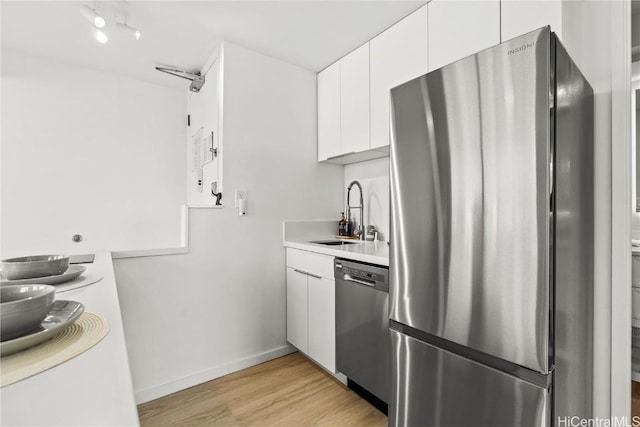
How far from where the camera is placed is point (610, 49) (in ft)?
4.33

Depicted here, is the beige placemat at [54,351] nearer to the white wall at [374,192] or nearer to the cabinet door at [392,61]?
the cabinet door at [392,61]

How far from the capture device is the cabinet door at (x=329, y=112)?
2.53 m

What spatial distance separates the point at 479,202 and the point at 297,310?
5.58 feet

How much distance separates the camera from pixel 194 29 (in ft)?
7.02

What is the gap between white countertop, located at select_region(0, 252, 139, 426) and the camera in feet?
1.10

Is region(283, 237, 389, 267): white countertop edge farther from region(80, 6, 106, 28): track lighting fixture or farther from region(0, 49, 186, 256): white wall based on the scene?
region(80, 6, 106, 28): track lighting fixture

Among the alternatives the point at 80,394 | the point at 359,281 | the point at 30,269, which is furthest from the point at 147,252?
the point at 80,394

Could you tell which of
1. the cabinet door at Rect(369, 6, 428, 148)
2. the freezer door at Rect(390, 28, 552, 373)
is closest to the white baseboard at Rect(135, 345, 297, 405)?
the freezer door at Rect(390, 28, 552, 373)

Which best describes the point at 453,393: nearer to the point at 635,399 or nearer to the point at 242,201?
the point at 635,399

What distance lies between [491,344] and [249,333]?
181cm

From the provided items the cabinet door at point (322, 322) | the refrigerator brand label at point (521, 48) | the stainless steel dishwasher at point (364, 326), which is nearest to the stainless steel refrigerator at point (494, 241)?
the refrigerator brand label at point (521, 48)

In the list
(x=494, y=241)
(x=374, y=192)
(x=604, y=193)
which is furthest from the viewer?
(x=374, y=192)

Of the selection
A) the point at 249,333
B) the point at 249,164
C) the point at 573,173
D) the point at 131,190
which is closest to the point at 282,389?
the point at 249,333

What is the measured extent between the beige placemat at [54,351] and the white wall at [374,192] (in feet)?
6.93
